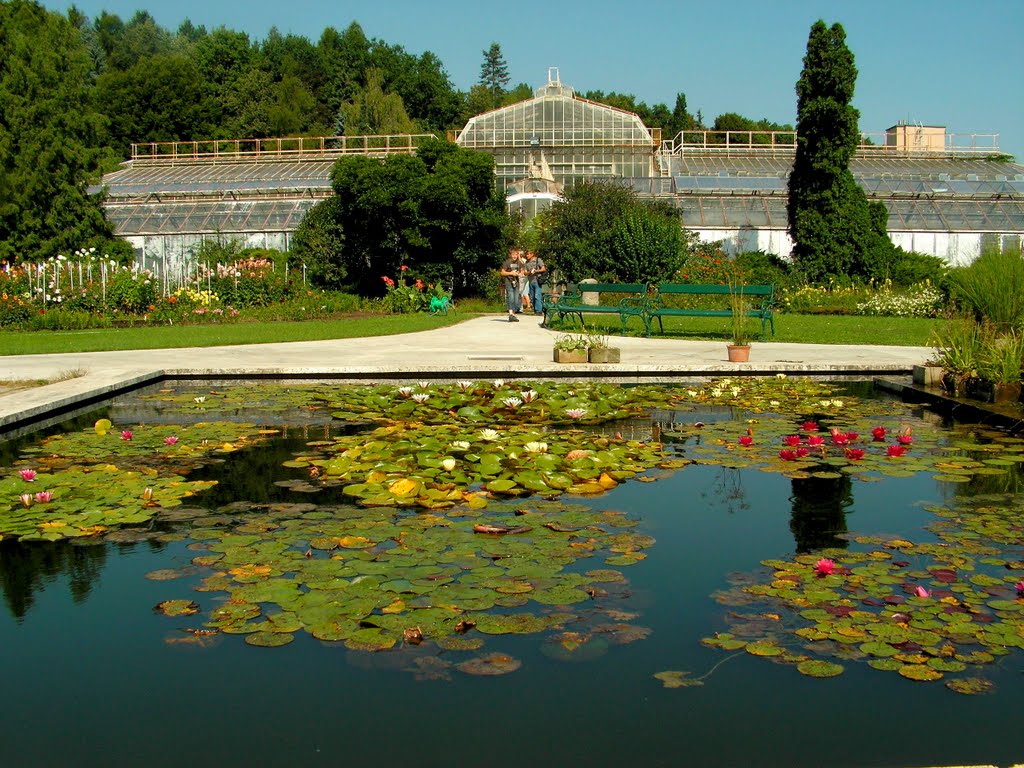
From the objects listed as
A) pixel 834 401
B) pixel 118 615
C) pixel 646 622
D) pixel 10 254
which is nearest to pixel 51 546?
pixel 118 615

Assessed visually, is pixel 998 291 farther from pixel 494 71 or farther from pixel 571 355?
pixel 494 71

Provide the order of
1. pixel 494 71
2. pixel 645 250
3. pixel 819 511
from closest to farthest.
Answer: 1. pixel 819 511
2. pixel 645 250
3. pixel 494 71

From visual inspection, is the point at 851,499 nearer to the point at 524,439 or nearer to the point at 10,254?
the point at 524,439

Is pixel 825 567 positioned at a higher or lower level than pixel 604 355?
lower

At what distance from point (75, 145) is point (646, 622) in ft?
84.3

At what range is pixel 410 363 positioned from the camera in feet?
38.9

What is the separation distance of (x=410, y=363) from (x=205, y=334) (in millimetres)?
6529

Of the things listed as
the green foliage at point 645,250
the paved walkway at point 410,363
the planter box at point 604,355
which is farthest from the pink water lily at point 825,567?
the green foliage at point 645,250

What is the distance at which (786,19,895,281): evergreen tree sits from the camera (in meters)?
25.5

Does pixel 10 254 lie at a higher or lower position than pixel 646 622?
higher

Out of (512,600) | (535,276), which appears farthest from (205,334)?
(512,600)

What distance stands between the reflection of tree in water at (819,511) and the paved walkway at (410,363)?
501 centimetres

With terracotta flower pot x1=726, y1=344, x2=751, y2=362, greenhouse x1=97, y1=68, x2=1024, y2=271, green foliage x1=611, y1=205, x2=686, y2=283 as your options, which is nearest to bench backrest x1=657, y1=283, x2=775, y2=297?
terracotta flower pot x1=726, y1=344, x2=751, y2=362

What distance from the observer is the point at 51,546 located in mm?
4965
